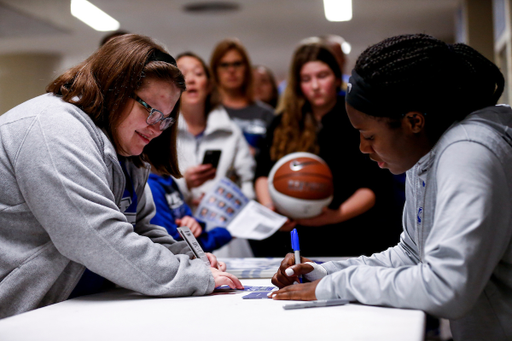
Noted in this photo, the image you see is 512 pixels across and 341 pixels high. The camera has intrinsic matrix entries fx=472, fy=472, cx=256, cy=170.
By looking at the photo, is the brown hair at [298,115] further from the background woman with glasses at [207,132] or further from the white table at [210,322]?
the white table at [210,322]

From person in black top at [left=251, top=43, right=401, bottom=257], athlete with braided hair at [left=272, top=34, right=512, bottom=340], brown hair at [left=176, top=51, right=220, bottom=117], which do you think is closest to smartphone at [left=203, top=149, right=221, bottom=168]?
person in black top at [left=251, top=43, right=401, bottom=257]

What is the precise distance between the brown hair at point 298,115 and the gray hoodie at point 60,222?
166 cm

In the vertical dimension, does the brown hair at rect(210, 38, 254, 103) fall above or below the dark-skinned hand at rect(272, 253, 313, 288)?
above

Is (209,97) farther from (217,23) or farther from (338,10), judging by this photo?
(217,23)

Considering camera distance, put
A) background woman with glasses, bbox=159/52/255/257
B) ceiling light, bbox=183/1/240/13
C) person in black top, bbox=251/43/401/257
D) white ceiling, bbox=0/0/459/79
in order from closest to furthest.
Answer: person in black top, bbox=251/43/401/257 → background woman with glasses, bbox=159/52/255/257 → white ceiling, bbox=0/0/459/79 → ceiling light, bbox=183/1/240/13

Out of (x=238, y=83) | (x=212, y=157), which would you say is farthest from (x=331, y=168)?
(x=238, y=83)

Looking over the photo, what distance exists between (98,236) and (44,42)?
7.42 metres

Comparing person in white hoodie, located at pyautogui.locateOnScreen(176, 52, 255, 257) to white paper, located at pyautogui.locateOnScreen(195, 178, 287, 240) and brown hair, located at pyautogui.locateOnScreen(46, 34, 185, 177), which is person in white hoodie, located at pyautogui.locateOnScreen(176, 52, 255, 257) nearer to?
white paper, located at pyautogui.locateOnScreen(195, 178, 287, 240)

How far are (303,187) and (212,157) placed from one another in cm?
76

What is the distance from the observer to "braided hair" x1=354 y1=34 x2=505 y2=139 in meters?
1.21

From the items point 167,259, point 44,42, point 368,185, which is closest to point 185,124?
point 368,185

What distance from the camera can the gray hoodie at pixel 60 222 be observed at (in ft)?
4.33

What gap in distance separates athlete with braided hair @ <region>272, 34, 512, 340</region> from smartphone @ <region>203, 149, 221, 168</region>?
5.63 feet

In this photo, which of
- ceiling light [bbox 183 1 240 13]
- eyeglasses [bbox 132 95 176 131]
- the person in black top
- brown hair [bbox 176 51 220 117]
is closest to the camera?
eyeglasses [bbox 132 95 176 131]
